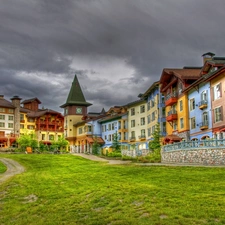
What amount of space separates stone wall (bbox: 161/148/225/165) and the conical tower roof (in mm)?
56012

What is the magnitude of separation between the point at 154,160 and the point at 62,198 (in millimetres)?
21155

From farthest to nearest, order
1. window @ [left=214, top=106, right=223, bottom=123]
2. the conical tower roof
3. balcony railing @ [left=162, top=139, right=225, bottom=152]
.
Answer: the conical tower roof → window @ [left=214, top=106, right=223, bottom=123] → balcony railing @ [left=162, top=139, right=225, bottom=152]

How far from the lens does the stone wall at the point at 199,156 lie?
2397 cm

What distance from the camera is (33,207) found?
11.9 metres

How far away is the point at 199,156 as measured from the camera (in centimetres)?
2591

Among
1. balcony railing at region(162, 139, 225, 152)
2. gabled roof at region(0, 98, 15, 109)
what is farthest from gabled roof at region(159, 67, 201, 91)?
gabled roof at region(0, 98, 15, 109)

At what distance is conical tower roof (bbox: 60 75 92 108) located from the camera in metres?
84.6

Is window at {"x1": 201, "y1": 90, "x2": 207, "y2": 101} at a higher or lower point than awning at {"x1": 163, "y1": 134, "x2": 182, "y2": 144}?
higher

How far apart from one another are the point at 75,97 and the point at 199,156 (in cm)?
6309

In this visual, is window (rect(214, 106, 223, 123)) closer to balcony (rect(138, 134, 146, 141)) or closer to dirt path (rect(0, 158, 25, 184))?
dirt path (rect(0, 158, 25, 184))

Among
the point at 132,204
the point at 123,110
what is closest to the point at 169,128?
the point at 123,110

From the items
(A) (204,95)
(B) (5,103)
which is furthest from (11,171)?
(B) (5,103)

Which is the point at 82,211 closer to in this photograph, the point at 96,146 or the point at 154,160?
the point at 154,160

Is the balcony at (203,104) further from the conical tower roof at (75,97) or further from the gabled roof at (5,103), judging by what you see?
the gabled roof at (5,103)
